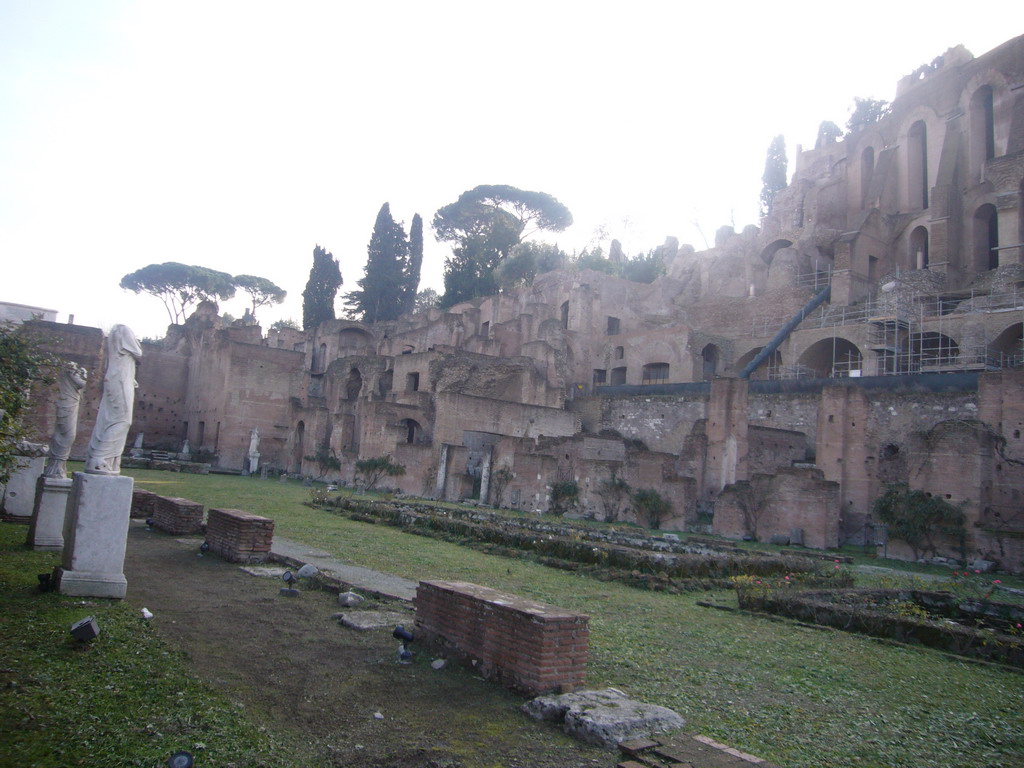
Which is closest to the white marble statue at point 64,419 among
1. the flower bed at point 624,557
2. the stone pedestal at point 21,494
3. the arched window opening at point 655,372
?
the stone pedestal at point 21,494

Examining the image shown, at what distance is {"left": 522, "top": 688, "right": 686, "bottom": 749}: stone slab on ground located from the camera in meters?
4.00

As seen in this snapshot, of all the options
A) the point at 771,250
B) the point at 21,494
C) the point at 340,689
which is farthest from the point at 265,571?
the point at 771,250

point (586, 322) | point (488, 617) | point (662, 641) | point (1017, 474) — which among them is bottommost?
point (662, 641)

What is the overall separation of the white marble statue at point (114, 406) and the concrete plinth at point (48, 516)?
6.83ft

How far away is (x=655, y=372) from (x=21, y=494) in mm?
32664

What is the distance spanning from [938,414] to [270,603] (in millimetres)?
21014

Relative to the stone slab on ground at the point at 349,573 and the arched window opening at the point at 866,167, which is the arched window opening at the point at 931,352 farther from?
the stone slab on ground at the point at 349,573

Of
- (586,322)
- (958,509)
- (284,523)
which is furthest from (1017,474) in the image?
(586,322)

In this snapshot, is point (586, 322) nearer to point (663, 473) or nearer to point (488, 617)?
point (663, 473)

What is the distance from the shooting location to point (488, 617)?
509cm

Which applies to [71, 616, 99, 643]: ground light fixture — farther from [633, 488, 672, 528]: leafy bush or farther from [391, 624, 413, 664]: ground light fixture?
[633, 488, 672, 528]: leafy bush

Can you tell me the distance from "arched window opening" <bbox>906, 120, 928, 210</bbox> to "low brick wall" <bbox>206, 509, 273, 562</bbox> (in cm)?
4529

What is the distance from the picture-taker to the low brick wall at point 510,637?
463cm

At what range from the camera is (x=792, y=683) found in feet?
18.3
